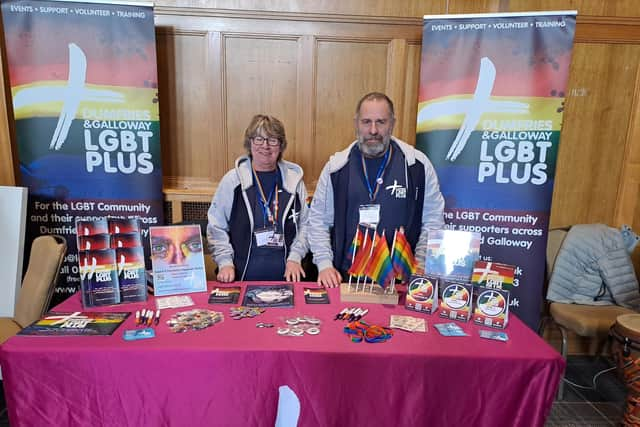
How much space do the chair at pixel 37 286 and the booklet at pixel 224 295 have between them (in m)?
0.86

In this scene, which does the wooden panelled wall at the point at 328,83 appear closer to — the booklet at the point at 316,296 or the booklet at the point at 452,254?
the booklet at the point at 316,296

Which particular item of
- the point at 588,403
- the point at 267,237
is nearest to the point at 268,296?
the point at 267,237

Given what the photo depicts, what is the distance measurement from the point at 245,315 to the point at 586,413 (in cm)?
216

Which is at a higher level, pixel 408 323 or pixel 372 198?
pixel 372 198

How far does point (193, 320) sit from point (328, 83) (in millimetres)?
2088

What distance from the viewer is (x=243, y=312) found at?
1.43 m

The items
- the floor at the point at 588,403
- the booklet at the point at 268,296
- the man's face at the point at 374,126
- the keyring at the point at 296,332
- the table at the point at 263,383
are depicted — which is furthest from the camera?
the floor at the point at 588,403

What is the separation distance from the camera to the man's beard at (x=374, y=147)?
182 cm

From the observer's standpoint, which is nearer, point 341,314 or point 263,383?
point 263,383

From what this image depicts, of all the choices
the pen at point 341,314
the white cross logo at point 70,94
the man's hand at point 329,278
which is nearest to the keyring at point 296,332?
the pen at point 341,314

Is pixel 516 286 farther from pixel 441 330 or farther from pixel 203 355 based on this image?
pixel 203 355

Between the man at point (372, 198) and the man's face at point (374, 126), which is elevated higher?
the man's face at point (374, 126)

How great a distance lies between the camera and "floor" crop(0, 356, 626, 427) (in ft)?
7.00

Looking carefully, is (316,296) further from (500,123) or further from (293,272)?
(500,123)
